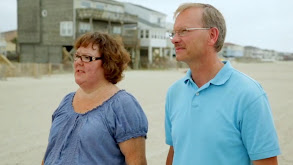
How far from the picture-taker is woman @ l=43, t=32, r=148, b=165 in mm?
2508

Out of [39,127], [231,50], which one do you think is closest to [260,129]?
[39,127]

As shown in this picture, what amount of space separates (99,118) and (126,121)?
8.5 inches

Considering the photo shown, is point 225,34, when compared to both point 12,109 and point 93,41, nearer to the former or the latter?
point 93,41

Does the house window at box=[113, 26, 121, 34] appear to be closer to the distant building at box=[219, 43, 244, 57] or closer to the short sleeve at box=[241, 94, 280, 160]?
the short sleeve at box=[241, 94, 280, 160]

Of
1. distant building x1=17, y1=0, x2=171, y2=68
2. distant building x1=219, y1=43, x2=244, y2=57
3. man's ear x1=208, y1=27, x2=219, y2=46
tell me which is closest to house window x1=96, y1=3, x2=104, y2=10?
distant building x1=17, y1=0, x2=171, y2=68

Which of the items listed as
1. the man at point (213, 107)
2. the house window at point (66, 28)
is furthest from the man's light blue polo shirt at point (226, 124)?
the house window at point (66, 28)

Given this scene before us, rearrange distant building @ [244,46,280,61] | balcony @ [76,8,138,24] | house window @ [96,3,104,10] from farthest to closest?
1. distant building @ [244,46,280,61]
2. house window @ [96,3,104,10]
3. balcony @ [76,8,138,24]

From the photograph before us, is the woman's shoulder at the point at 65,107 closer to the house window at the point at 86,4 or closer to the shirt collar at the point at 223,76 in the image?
the shirt collar at the point at 223,76

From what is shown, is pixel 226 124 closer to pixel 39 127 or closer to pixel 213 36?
pixel 213 36

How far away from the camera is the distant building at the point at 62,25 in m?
35.9

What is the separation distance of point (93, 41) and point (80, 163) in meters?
1.00

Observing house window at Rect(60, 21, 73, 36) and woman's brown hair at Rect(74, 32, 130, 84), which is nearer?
woman's brown hair at Rect(74, 32, 130, 84)

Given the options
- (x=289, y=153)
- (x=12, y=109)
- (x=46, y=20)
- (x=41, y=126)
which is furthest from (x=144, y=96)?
(x=46, y=20)

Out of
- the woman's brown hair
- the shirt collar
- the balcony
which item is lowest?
the shirt collar
